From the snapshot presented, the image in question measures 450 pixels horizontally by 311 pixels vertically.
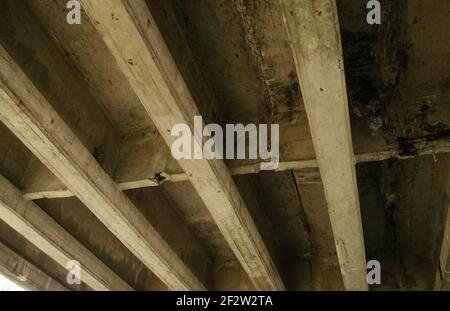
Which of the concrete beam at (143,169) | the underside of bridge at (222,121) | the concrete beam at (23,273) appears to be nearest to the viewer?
the underside of bridge at (222,121)

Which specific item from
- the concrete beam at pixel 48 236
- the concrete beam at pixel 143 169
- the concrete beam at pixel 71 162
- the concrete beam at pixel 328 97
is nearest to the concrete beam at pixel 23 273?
the concrete beam at pixel 48 236

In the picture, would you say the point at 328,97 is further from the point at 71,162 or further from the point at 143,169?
the point at 71,162

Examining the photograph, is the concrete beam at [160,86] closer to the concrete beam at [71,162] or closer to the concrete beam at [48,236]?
the concrete beam at [71,162]

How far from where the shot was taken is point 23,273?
A: 5379 mm

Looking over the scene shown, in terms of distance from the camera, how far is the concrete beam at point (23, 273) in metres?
5.09

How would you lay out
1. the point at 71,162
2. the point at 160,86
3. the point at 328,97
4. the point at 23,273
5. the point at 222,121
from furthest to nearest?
the point at 23,273 < the point at 222,121 < the point at 71,162 < the point at 160,86 < the point at 328,97

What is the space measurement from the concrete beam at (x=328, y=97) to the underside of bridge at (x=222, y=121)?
0.04 feet

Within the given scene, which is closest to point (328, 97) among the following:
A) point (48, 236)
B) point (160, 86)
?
point (160, 86)

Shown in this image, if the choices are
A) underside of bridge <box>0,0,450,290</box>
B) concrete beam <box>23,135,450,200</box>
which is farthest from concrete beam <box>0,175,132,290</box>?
concrete beam <box>23,135,450,200</box>

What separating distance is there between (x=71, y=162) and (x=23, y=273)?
279 centimetres

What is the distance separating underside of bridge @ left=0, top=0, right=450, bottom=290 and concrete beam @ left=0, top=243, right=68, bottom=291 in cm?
5

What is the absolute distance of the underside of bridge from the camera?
9.52 feet
